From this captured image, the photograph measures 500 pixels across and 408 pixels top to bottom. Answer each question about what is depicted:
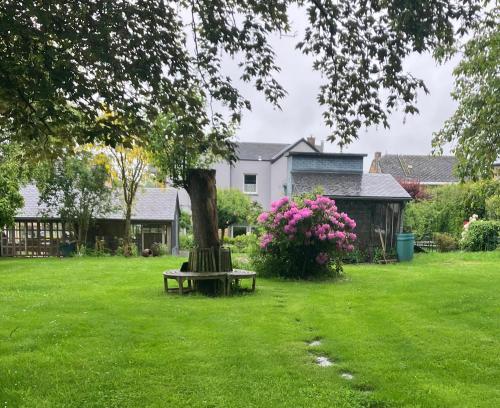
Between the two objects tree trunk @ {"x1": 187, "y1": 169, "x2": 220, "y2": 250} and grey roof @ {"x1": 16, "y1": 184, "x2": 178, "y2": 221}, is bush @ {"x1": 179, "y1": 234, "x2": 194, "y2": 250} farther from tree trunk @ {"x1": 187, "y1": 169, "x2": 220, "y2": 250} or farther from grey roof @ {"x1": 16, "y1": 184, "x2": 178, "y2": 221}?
tree trunk @ {"x1": 187, "y1": 169, "x2": 220, "y2": 250}

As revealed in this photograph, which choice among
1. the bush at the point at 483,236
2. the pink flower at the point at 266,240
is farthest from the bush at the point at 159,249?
the bush at the point at 483,236

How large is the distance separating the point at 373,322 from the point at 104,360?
177 inches

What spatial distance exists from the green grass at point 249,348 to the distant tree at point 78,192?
13773 millimetres

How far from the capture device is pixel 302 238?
14594 mm

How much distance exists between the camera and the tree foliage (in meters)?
10.4

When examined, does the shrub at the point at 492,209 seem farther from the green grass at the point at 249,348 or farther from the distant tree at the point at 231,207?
the distant tree at the point at 231,207

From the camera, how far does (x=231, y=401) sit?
4.88 metres

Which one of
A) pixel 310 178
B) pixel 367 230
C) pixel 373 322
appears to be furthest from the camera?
pixel 310 178

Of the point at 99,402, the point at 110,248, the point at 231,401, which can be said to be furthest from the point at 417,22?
the point at 110,248

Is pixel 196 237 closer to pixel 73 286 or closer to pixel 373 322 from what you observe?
pixel 73 286

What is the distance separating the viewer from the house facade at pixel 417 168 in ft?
150

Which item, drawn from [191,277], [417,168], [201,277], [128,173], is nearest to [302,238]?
[201,277]

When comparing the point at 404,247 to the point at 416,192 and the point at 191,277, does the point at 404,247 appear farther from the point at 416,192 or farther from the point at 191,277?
the point at 416,192

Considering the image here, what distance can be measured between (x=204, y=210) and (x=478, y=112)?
6.49 metres
